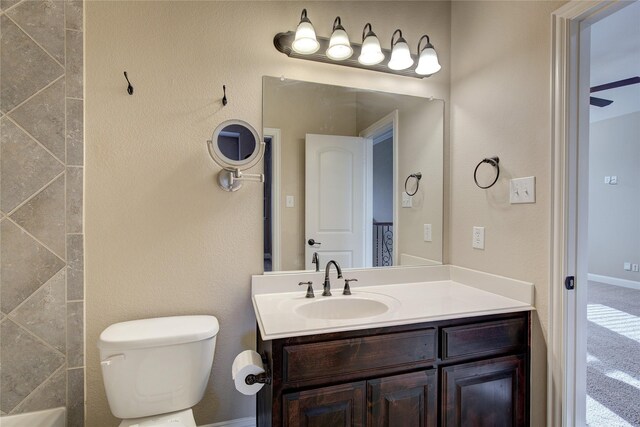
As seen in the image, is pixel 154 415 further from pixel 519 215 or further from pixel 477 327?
pixel 519 215

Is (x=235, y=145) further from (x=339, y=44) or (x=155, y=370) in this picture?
(x=155, y=370)

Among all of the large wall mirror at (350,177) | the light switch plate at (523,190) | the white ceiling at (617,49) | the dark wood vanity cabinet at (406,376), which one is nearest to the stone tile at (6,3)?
the large wall mirror at (350,177)

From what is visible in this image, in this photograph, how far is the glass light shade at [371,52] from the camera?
1575mm

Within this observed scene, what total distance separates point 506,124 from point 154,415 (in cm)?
202

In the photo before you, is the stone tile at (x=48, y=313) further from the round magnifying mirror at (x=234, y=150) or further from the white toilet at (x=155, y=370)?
the round magnifying mirror at (x=234, y=150)

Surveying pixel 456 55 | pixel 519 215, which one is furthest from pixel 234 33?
pixel 519 215

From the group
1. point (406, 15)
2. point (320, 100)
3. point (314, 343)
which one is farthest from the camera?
point (406, 15)

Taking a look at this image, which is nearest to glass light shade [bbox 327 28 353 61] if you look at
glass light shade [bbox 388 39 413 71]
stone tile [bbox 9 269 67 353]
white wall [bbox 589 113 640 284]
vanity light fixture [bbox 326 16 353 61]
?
vanity light fixture [bbox 326 16 353 61]

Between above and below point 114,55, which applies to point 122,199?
below

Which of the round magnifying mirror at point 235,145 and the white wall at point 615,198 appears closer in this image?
the round magnifying mirror at point 235,145

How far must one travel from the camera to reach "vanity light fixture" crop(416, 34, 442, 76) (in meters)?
1.67

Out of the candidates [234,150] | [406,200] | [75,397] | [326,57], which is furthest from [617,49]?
[75,397]

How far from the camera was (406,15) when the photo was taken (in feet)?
5.92

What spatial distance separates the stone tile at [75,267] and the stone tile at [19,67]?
59 centimetres
